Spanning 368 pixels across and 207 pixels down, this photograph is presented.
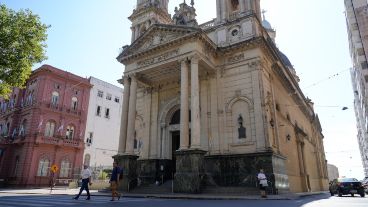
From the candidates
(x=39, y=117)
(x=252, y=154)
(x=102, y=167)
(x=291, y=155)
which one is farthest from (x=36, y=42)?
(x=102, y=167)

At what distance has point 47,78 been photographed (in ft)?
117

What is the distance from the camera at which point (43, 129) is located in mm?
34156

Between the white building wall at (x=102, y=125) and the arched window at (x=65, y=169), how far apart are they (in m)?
3.86

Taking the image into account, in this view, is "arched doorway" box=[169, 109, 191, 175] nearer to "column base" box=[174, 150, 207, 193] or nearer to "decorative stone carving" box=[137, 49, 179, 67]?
"decorative stone carving" box=[137, 49, 179, 67]

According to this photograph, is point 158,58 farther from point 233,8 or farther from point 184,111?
point 233,8

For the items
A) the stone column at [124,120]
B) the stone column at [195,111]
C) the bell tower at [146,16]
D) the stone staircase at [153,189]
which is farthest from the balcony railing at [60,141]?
the stone column at [195,111]

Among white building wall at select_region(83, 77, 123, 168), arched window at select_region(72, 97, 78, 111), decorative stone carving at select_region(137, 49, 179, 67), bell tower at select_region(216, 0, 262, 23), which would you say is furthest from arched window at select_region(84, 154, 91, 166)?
bell tower at select_region(216, 0, 262, 23)

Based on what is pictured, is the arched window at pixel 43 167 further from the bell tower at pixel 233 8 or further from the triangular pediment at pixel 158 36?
the bell tower at pixel 233 8

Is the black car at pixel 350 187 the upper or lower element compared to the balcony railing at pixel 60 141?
lower

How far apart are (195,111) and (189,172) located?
3.92m

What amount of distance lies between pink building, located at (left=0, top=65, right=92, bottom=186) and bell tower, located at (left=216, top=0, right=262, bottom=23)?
19761 millimetres

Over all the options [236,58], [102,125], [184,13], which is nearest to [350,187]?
[236,58]

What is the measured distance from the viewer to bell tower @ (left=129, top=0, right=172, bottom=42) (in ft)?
97.2

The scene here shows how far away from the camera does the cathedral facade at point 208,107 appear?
18031 millimetres
